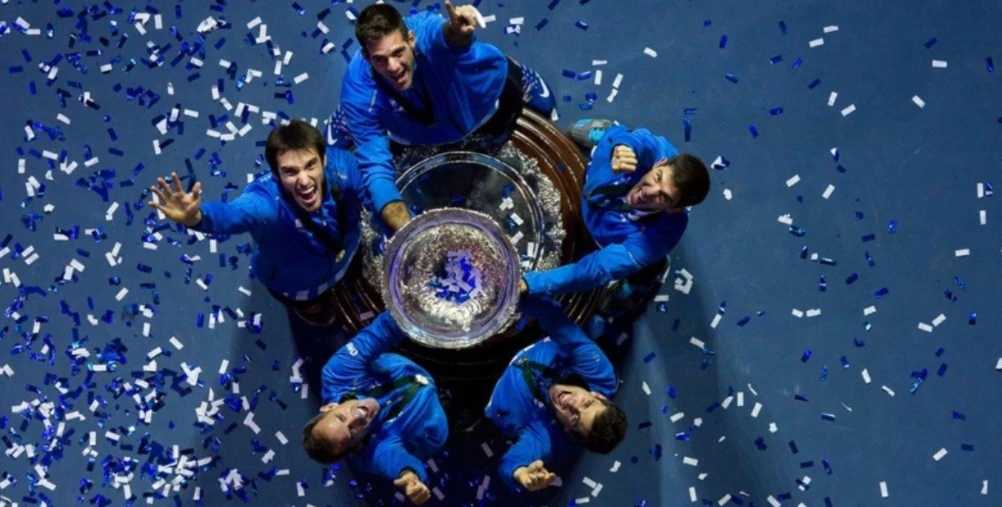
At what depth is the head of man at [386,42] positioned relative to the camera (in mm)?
3018

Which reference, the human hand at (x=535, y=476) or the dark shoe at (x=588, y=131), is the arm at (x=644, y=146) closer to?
the dark shoe at (x=588, y=131)

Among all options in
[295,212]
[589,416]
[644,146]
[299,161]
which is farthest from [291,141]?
[589,416]

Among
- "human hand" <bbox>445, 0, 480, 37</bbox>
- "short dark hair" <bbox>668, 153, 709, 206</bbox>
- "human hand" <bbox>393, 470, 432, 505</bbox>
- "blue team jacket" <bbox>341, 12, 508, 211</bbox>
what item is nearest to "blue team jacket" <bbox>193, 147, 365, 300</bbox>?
"blue team jacket" <bbox>341, 12, 508, 211</bbox>

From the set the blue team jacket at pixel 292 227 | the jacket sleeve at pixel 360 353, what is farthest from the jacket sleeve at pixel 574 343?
the blue team jacket at pixel 292 227

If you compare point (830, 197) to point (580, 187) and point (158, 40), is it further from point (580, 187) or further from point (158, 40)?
point (158, 40)

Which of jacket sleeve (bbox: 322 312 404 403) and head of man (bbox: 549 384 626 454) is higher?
jacket sleeve (bbox: 322 312 404 403)

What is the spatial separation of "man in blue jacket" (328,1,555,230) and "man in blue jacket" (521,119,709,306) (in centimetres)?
43

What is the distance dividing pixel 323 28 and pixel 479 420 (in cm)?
177

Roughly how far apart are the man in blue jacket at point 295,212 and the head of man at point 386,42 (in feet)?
1.02

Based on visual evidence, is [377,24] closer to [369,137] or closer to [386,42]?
[386,42]

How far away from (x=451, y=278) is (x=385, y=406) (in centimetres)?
59

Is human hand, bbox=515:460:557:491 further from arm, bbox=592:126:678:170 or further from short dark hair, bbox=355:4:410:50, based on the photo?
short dark hair, bbox=355:4:410:50

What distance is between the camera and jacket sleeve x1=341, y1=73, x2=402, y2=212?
3232mm

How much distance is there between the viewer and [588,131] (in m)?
3.75
